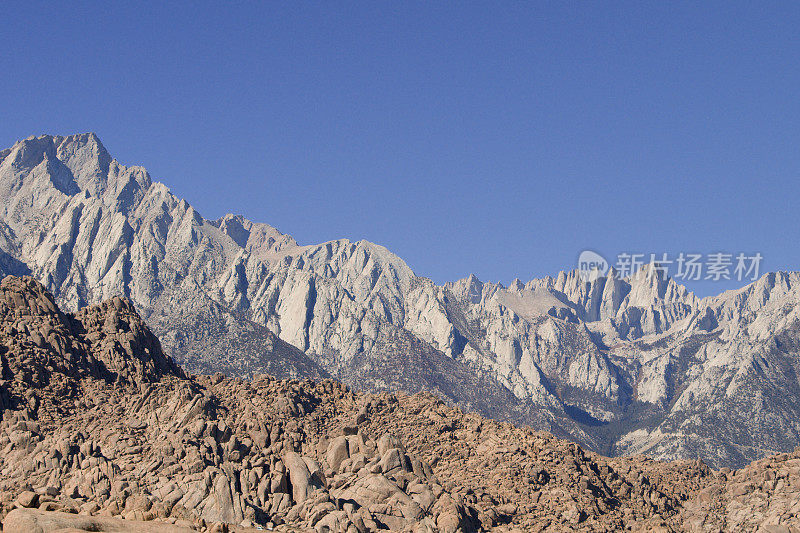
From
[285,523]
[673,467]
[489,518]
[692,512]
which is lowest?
[285,523]

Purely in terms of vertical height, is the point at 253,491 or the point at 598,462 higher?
the point at 598,462

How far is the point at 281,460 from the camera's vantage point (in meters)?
121

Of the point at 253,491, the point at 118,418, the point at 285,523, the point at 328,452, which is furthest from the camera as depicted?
the point at 118,418

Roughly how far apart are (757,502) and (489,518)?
47.2 metres

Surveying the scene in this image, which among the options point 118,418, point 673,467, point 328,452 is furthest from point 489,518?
point 673,467

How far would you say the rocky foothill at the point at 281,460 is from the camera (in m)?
108

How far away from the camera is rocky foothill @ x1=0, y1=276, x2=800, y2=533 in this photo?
108 meters

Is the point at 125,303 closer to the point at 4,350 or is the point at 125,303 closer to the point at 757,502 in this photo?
the point at 4,350

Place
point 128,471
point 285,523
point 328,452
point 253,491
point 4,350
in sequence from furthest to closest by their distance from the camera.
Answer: point 4,350 → point 328,452 → point 128,471 → point 253,491 → point 285,523

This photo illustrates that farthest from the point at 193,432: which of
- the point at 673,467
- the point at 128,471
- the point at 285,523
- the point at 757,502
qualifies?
the point at 673,467

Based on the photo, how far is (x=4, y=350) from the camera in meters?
154

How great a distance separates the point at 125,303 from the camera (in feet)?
633

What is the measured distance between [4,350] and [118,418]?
26.0 metres

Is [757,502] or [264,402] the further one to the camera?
[264,402]
